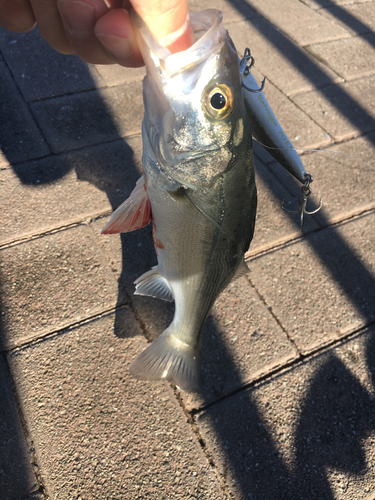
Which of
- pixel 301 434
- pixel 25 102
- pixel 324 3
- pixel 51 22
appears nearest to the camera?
pixel 51 22

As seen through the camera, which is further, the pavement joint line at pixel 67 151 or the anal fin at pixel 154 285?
the pavement joint line at pixel 67 151

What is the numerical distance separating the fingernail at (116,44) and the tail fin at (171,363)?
1.36 m

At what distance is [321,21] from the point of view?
211 inches

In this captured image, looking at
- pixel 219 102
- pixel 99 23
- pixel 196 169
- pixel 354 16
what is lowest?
pixel 354 16

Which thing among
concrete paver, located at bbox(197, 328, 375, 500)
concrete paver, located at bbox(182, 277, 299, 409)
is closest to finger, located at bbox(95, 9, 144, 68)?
concrete paver, located at bbox(182, 277, 299, 409)

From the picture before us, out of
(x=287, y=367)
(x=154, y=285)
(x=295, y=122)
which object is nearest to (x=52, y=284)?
(x=154, y=285)

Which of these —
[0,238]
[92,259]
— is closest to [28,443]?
[92,259]

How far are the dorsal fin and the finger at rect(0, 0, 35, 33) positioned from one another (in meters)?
0.85

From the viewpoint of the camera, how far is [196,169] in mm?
1472

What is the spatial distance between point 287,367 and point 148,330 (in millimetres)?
924

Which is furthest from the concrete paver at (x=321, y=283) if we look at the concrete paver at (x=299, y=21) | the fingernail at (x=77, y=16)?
the concrete paver at (x=299, y=21)

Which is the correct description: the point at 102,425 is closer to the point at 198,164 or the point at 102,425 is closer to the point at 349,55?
the point at 198,164

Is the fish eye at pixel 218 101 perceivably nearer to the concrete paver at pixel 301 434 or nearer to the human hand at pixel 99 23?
the human hand at pixel 99 23

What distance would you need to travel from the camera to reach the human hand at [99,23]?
1.32 m
